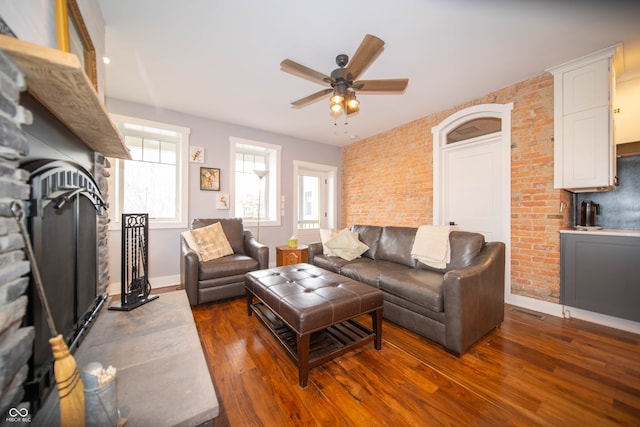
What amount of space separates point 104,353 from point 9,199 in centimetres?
92

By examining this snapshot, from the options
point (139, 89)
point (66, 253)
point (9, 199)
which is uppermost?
point (139, 89)

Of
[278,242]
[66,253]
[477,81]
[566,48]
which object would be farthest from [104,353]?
[566,48]

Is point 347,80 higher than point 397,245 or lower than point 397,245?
higher

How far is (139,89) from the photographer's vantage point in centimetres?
290

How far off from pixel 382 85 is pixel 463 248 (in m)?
Answer: 1.75

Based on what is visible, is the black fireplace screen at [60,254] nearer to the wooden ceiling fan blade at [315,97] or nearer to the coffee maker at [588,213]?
the wooden ceiling fan blade at [315,97]

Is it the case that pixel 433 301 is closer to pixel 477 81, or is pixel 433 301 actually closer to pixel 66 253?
pixel 66 253

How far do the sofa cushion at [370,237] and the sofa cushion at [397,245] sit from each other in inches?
2.3

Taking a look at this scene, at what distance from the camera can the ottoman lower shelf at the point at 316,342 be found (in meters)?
1.45

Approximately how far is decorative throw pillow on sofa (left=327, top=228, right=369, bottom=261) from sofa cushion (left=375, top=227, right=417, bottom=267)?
24 centimetres

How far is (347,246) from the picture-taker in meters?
3.12

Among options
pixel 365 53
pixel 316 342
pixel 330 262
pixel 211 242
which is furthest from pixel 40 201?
pixel 330 262

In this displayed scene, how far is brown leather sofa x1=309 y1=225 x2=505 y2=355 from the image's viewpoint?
1729 mm

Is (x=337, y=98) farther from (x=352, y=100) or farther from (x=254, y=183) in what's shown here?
(x=254, y=183)
